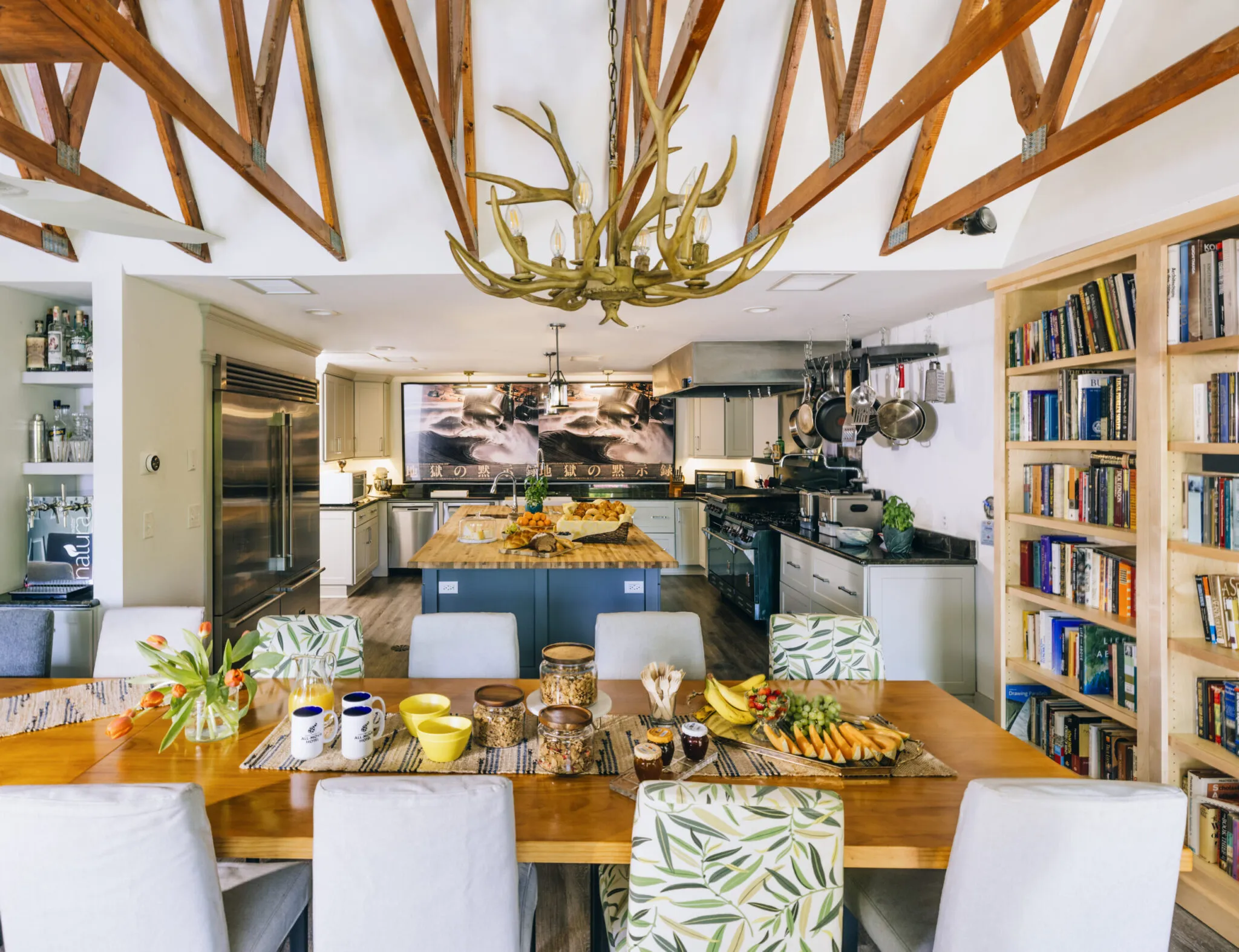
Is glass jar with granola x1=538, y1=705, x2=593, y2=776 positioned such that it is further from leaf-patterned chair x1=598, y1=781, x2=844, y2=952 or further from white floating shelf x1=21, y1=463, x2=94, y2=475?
white floating shelf x1=21, y1=463, x2=94, y2=475

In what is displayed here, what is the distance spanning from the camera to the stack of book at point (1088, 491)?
2.52 m

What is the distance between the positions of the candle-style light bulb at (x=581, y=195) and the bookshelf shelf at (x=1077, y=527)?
2183 millimetres

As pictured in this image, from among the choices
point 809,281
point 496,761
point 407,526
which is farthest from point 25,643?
point 407,526

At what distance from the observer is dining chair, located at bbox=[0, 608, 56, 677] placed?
2.44 meters

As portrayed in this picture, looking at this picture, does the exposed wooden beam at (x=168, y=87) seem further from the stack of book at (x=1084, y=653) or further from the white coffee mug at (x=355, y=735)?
the stack of book at (x=1084, y=653)

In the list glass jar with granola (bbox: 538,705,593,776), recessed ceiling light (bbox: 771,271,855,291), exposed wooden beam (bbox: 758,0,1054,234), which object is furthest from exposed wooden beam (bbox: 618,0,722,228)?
glass jar with granola (bbox: 538,705,593,776)

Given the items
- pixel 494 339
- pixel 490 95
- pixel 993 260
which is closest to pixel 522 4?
pixel 490 95

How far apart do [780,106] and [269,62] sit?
6.15 ft

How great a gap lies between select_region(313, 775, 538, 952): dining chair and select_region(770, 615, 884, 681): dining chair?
1.43 m

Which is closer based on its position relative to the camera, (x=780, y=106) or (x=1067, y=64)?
(x=1067, y=64)

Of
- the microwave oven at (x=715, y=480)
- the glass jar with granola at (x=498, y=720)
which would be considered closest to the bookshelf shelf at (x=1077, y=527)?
the glass jar with granola at (x=498, y=720)

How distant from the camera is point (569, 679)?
1.89 meters

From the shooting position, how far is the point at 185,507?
3703 millimetres

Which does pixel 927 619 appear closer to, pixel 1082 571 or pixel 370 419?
pixel 1082 571
